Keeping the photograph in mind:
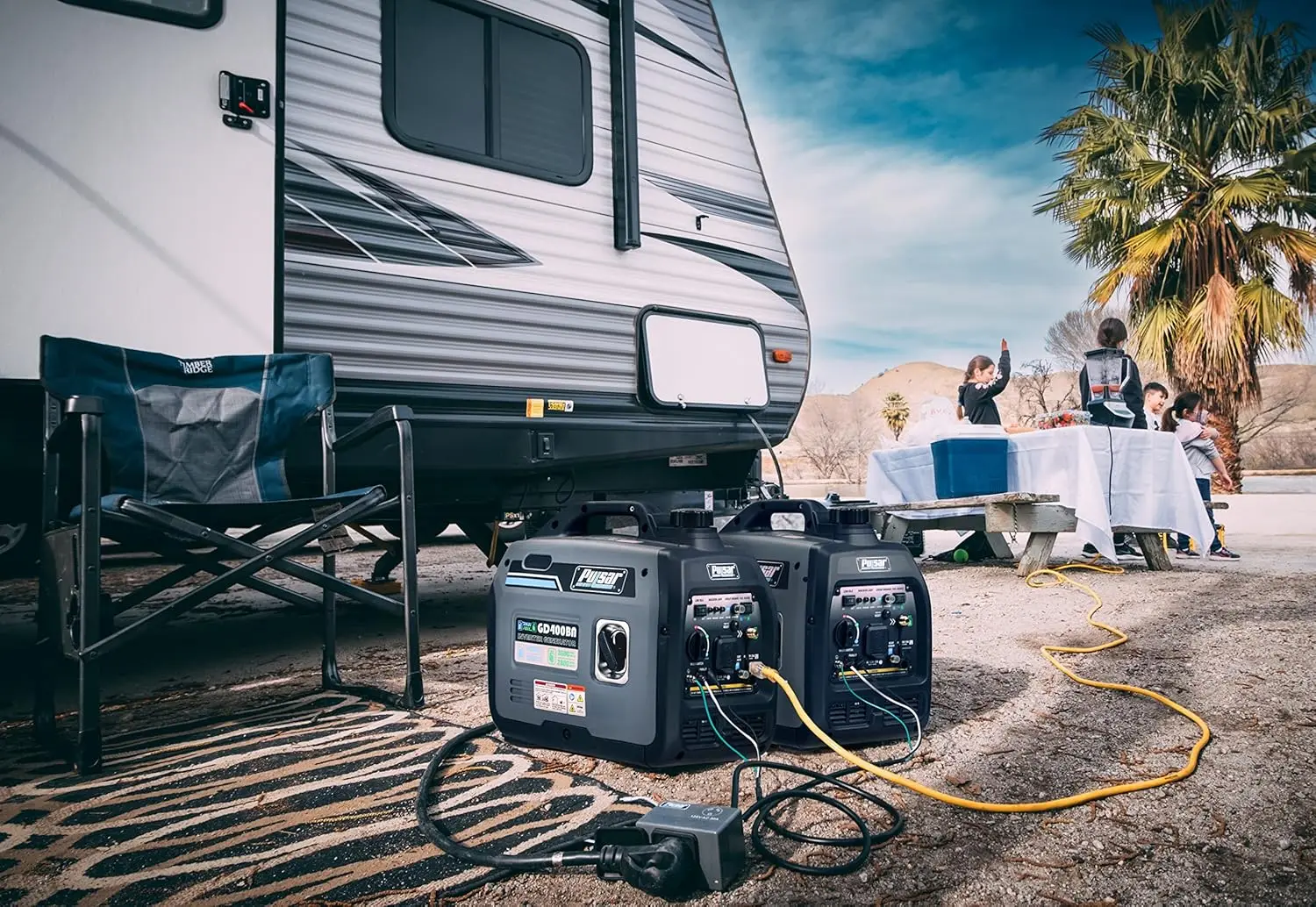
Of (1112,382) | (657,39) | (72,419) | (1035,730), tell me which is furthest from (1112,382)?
(72,419)

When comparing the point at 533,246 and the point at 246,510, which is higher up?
the point at 533,246

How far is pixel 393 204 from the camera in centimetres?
275

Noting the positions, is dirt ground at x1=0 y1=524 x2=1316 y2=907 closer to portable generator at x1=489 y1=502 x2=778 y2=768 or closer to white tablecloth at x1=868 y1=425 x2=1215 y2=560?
portable generator at x1=489 y1=502 x2=778 y2=768

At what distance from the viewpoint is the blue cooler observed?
525cm

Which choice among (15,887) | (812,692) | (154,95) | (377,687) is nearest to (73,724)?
(377,687)

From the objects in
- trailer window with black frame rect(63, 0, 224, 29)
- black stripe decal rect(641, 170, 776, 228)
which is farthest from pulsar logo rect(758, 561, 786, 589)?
trailer window with black frame rect(63, 0, 224, 29)

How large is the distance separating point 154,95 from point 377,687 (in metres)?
1.77

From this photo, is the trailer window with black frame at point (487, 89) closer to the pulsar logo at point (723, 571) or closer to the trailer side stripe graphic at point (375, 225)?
the trailer side stripe graphic at point (375, 225)

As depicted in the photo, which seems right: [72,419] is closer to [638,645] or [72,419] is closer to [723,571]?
[638,645]

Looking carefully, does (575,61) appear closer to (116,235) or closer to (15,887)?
(116,235)

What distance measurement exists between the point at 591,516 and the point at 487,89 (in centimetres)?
185

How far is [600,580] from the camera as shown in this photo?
1.74m

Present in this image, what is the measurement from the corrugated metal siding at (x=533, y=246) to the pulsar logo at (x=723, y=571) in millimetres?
1473

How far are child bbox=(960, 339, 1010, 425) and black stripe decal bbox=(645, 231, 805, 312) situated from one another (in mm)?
2487
